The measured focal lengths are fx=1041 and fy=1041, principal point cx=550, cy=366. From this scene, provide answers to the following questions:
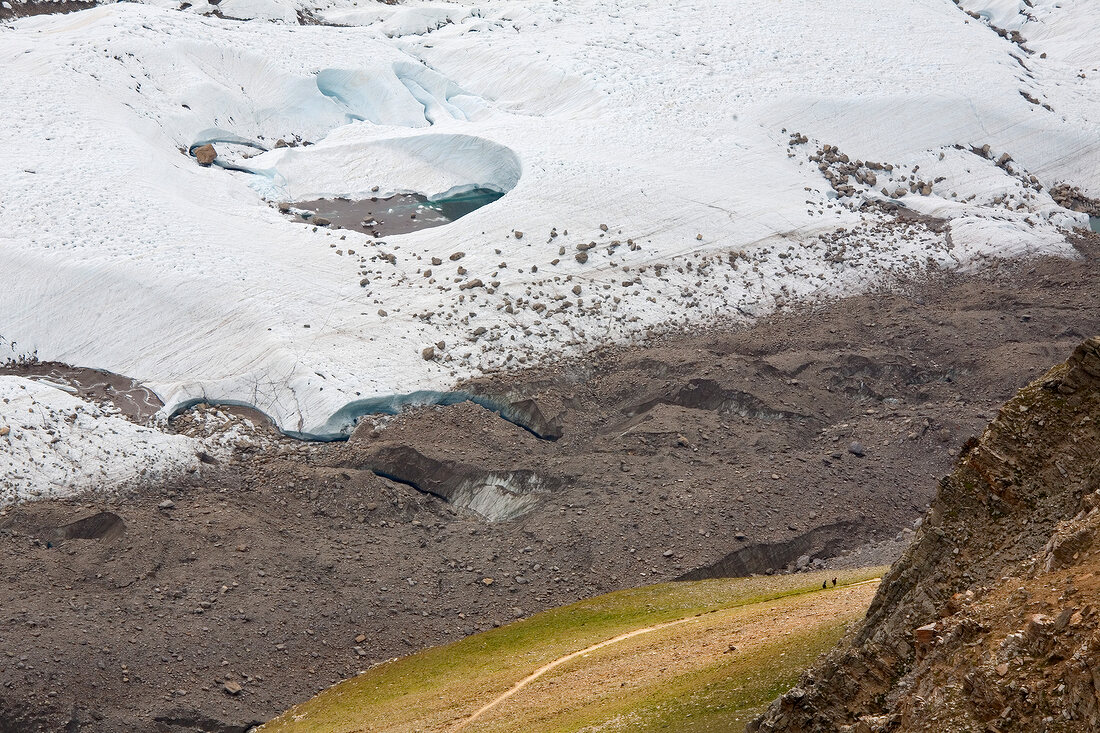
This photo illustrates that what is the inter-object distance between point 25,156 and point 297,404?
1774 cm

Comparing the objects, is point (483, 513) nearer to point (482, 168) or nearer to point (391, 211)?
point (391, 211)

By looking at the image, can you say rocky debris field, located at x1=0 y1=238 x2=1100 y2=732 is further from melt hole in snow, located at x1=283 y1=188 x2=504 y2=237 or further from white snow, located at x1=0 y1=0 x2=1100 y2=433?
melt hole in snow, located at x1=283 y1=188 x2=504 y2=237

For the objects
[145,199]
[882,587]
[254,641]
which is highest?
[882,587]

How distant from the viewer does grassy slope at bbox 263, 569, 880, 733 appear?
61.0 feet

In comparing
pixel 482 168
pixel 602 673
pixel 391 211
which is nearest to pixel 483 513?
pixel 602 673

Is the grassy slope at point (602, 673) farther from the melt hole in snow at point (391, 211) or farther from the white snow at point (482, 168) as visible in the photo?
the melt hole in snow at point (391, 211)

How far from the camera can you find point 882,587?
15.1 m

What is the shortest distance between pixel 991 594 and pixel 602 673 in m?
10.3

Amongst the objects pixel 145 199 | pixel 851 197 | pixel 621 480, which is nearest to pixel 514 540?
pixel 621 480

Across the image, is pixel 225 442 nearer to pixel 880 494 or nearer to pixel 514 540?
pixel 514 540

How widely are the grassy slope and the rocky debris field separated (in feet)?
2.60

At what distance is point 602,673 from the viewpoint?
850 inches

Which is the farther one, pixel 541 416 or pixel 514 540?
pixel 541 416

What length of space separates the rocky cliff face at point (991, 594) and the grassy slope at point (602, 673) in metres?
3.49
